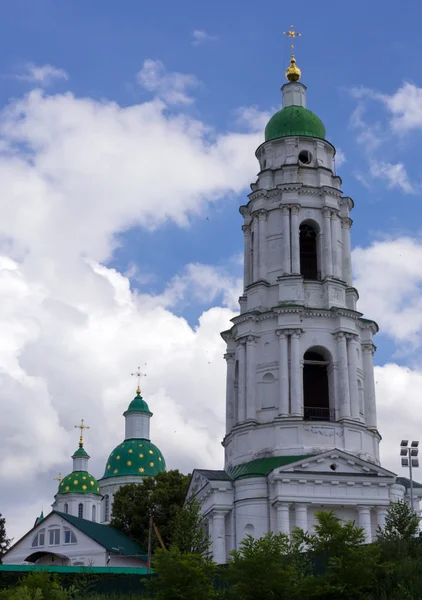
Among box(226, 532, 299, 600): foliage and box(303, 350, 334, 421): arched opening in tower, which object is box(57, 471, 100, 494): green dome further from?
box(226, 532, 299, 600): foliage

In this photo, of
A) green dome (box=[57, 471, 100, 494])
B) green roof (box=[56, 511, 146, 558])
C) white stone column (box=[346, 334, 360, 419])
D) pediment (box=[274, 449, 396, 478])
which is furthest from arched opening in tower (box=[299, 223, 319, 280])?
green dome (box=[57, 471, 100, 494])

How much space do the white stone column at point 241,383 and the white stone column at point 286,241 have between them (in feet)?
13.6

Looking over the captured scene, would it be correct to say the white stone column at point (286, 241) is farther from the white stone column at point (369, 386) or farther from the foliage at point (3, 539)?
the foliage at point (3, 539)

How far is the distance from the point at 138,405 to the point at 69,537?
38.8m

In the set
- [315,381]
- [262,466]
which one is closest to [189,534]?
[262,466]

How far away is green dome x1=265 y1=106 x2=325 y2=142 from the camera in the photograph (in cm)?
5095

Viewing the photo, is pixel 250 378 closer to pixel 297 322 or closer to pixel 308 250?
pixel 297 322

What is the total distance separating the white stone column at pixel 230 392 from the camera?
157 feet

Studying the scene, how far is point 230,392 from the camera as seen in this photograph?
48.3 metres

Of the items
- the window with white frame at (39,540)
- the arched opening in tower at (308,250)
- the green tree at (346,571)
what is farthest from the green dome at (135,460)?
the green tree at (346,571)

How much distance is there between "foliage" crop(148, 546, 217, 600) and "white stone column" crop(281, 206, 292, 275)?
904 inches

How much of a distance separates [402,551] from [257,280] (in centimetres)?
2404

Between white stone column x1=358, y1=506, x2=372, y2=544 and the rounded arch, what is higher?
the rounded arch

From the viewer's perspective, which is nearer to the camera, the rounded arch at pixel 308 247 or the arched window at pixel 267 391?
the arched window at pixel 267 391
